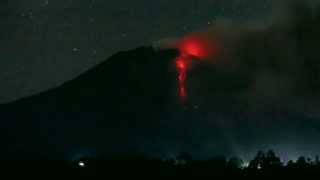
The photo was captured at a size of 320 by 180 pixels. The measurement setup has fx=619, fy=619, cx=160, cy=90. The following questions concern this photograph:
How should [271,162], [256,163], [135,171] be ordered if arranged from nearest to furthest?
[135,171] → [256,163] → [271,162]

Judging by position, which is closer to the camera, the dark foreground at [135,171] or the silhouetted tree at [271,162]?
the dark foreground at [135,171]

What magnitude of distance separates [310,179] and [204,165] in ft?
43.0

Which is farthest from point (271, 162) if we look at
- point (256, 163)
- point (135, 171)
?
point (135, 171)

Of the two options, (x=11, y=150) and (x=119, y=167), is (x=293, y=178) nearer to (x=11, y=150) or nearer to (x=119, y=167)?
(x=119, y=167)

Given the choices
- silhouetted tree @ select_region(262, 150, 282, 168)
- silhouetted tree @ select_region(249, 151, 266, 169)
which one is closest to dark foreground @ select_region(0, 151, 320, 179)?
silhouetted tree @ select_region(262, 150, 282, 168)

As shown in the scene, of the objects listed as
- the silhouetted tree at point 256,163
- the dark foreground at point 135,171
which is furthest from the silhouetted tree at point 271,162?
→ the dark foreground at point 135,171

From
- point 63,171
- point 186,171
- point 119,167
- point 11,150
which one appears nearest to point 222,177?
point 186,171

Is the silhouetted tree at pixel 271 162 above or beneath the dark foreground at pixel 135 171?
above

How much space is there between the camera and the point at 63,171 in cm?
4919

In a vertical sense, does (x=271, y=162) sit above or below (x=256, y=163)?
above

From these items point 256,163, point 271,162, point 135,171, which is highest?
point 271,162

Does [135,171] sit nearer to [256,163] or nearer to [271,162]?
[256,163]

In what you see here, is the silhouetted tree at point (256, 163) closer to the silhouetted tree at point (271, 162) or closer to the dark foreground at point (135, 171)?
the silhouetted tree at point (271, 162)

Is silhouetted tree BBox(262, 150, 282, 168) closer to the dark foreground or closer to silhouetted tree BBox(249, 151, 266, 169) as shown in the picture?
silhouetted tree BBox(249, 151, 266, 169)
